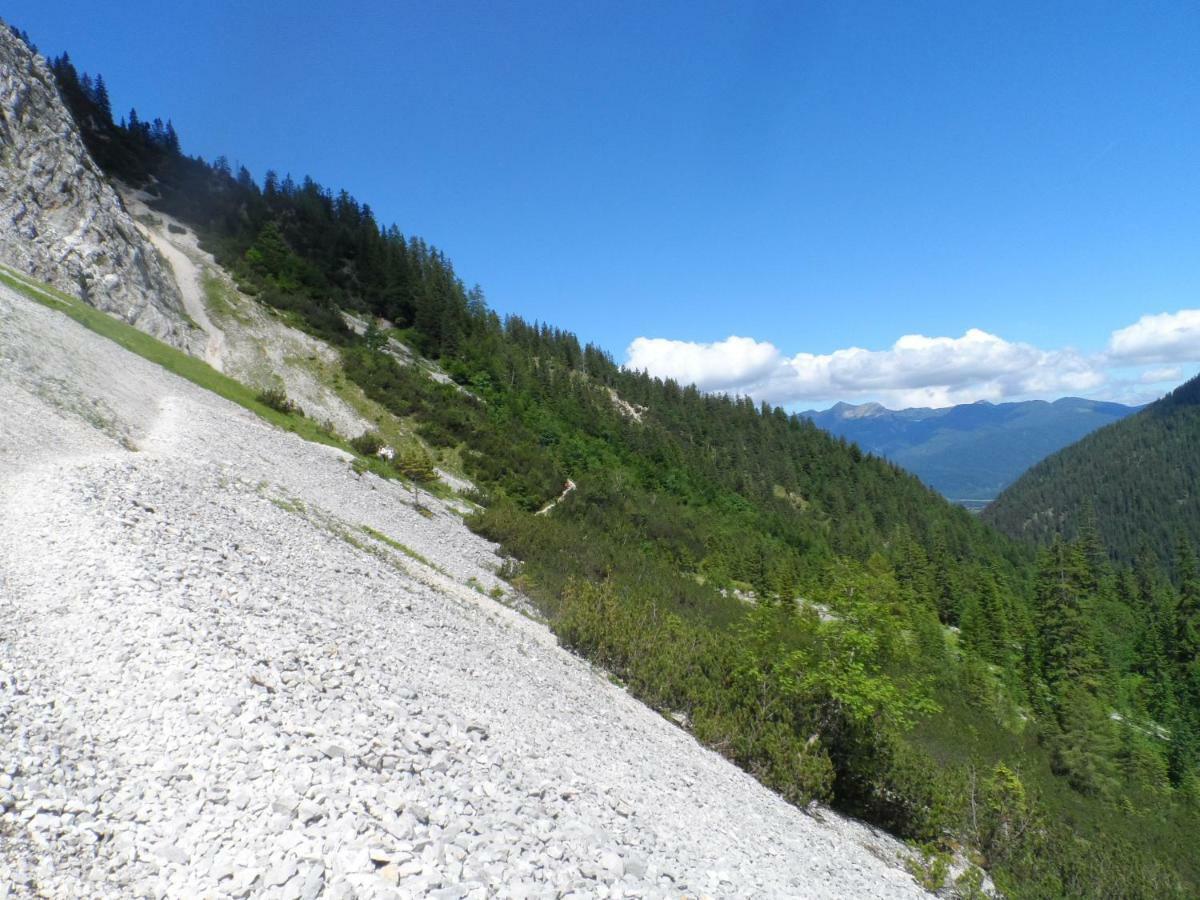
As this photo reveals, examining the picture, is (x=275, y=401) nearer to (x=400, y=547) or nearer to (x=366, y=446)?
(x=366, y=446)

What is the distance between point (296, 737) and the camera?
731 centimetres

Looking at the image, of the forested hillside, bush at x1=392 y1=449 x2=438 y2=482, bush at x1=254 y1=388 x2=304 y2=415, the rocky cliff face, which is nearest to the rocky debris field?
the forested hillside

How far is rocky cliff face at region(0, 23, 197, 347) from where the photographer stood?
35.8 m

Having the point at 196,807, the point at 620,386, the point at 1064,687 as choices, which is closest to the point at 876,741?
the point at 196,807

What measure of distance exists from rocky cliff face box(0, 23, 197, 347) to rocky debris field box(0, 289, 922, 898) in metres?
26.5

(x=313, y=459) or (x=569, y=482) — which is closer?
(x=313, y=459)

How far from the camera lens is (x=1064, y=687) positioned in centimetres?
5062

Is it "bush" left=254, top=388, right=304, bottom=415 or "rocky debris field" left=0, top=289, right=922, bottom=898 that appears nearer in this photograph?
"rocky debris field" left=0, top=289, right=922, bottom=898

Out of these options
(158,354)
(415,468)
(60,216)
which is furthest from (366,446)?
(60,216)

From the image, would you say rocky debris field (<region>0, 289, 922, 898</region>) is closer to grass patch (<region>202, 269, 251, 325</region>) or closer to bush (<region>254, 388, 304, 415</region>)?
bush (<region>254, 388, 304, 415</region>)

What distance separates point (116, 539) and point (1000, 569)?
393 feet

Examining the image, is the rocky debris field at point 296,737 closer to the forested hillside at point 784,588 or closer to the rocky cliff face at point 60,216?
the forested hillside at point 784,588

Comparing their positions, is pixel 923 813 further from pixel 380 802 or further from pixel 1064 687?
pixel 1064 687

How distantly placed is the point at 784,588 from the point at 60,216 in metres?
54.9
